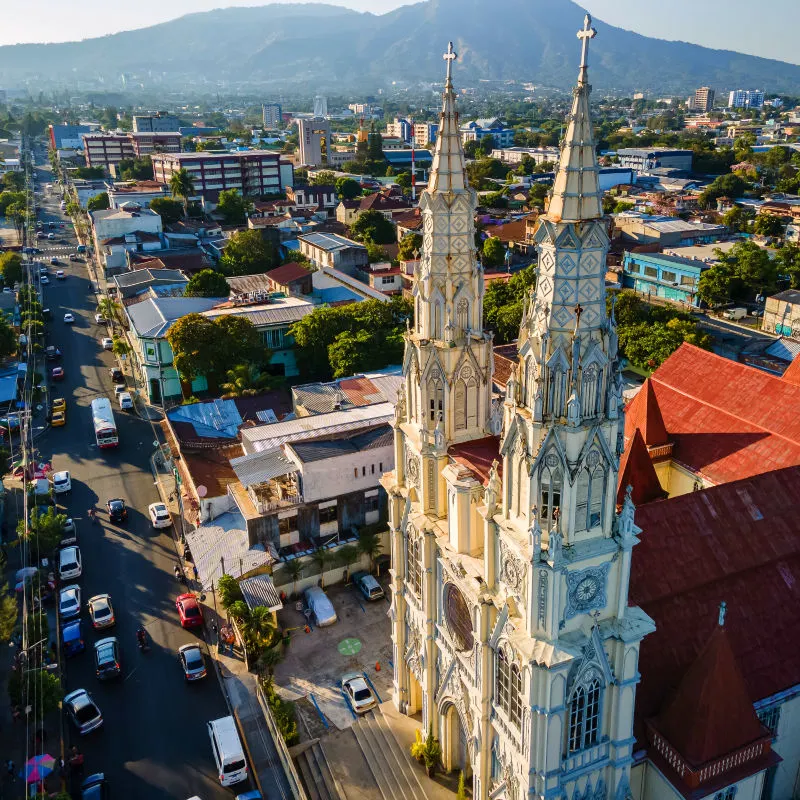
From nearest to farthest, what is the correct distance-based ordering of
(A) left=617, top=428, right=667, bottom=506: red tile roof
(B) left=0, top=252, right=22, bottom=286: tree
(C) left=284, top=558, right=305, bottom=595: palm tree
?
(A) left=617, top=428, right=667, bottom=506: red tile roof
(C) left=284, top=558, right=305, bottom=595: palm tree
(B) left=0, top=252, right=22, bottom=286: tree

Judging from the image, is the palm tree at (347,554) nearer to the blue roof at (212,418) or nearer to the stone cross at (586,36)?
the blue roof at (212,418)

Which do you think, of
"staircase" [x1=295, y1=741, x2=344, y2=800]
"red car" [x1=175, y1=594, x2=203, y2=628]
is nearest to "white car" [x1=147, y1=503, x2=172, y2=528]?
"red car" [x1=175, y1=594, x2=203, y2=628]

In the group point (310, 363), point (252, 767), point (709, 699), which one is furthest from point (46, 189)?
point (709, 699)

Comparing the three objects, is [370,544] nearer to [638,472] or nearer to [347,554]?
[347,554]

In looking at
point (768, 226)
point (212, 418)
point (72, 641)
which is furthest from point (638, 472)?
point (768, 226)

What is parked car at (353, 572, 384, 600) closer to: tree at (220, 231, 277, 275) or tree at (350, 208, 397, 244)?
tree at (220, 231, 277, 275)

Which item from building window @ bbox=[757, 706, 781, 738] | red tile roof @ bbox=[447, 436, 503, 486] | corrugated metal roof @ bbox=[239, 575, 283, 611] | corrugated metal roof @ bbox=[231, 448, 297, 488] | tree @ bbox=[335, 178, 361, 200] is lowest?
corrugated metal roof @ bbox=[239, 575, 283, 611]

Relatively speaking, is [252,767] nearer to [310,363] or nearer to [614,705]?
[614,705]
